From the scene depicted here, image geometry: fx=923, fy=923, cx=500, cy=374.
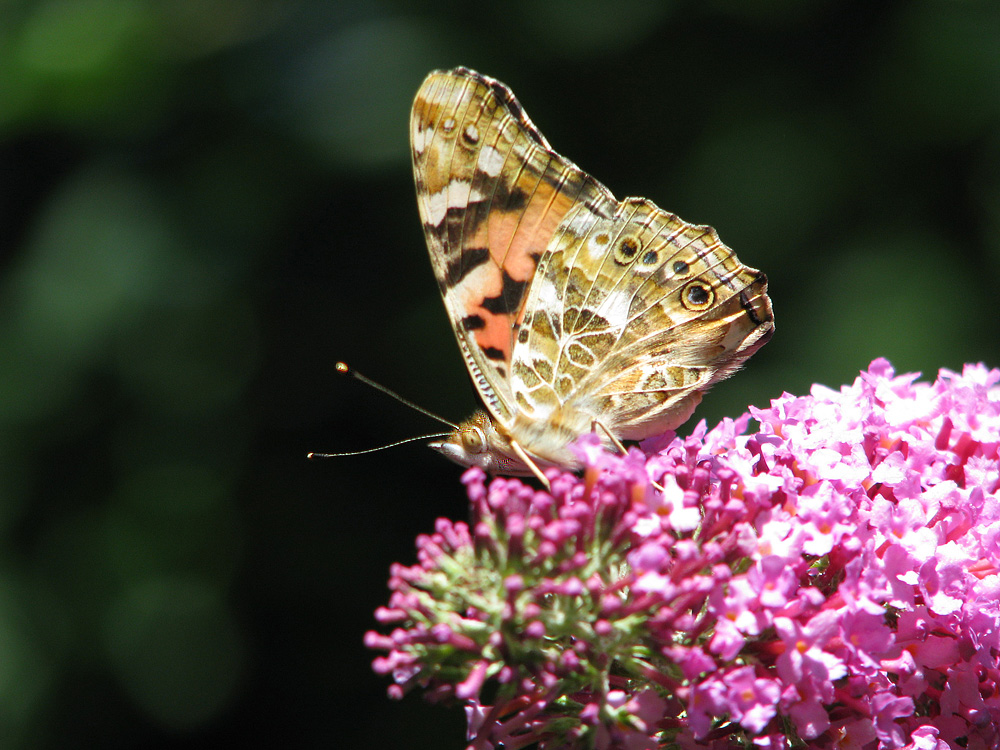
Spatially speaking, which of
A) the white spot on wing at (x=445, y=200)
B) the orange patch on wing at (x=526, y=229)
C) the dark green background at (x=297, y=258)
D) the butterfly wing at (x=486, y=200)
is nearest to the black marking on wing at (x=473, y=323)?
the butterfly wing at (x=486, y=200)

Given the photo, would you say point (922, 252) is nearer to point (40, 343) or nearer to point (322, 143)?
point (322, 143)

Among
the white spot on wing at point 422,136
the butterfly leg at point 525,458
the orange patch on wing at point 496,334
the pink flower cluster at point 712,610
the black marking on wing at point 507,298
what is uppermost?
the white spot on wing at point 422,136

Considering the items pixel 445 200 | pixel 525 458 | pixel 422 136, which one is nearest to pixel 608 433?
pixel 525 458

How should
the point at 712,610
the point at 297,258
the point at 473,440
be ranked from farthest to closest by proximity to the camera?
the point at 297,258 < the point at 473,440 < the point at 712,610

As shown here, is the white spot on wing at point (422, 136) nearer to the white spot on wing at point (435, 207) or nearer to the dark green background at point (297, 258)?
the white spot on wing at point (435, 207)

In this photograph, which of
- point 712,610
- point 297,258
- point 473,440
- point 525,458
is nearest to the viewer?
point 712,610

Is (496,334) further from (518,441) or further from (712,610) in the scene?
(712,610)
